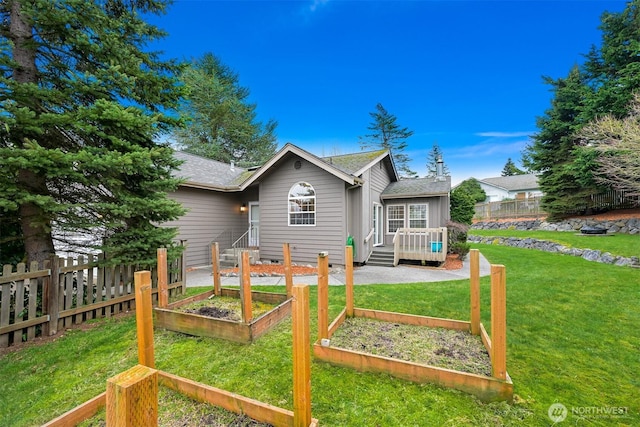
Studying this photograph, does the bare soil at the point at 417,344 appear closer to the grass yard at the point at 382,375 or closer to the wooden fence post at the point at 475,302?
the wooden fence post at the point at 475,302

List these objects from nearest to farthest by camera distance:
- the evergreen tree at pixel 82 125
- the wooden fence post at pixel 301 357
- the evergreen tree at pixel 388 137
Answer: the wooden fence post at pixel 301 357
the evergreen tree at pixel 82 125
the evergreen tree at pixel 388 137

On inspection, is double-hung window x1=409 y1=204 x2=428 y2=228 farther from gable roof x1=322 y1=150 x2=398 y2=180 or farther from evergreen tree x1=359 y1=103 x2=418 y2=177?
evergreen tree x1=359 y1=103 x2=418 y2=177

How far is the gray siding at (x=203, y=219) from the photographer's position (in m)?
9.42

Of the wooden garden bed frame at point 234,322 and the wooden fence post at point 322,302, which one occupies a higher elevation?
the wooden fence post at point 322,302

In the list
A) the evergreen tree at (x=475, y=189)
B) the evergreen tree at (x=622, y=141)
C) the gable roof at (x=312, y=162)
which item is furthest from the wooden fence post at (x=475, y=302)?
the evergreen tree at (x=475, y=189)

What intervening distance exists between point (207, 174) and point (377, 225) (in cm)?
793

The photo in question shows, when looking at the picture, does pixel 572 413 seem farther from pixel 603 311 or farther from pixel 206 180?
pixel 206 180

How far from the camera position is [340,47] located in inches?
614

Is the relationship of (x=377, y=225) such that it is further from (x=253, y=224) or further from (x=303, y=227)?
(x=253, y=224)

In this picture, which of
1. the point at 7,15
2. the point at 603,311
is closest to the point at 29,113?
the point at 7,15

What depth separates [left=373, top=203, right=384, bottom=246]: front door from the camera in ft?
36.1

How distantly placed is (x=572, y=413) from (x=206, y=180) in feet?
36.7

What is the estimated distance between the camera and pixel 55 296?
383 centimetres

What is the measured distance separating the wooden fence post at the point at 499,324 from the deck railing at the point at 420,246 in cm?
701
